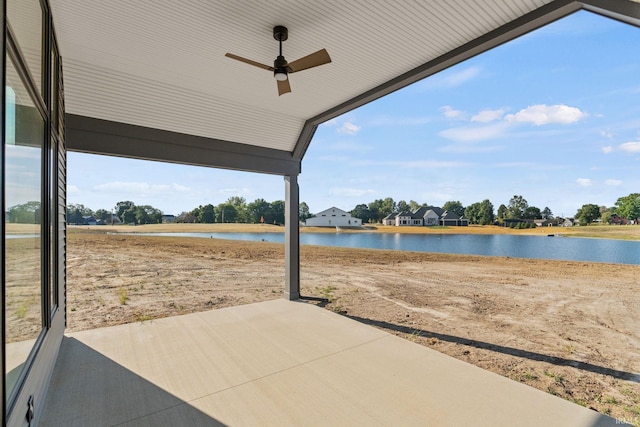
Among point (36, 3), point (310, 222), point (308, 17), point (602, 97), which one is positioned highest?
point (602, 97)

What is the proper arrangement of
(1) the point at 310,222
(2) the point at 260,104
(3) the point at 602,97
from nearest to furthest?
1. (2) the point at 260,104
2. (3) the point at 602,97
3. (1) the point at 310,222

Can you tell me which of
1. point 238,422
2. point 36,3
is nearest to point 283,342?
point 238,422

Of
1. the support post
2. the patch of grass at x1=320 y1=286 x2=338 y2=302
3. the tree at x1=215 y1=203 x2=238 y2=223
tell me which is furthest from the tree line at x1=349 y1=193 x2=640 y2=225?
the support post

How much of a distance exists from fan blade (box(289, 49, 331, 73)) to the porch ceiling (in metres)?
0.28

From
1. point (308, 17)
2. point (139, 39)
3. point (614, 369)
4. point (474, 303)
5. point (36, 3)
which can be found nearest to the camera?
point (36, 3)

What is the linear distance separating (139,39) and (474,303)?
6.46 meters

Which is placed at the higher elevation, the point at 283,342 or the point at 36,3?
the point at 36,3

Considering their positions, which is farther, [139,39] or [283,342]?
[283,342]

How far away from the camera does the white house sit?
80.4 ft

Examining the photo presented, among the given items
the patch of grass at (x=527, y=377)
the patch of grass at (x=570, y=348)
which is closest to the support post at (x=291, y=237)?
the patch of grass at (x=527, y=377)

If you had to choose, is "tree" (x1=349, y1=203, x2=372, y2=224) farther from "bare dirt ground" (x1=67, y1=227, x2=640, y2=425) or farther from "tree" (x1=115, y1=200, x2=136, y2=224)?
"tree" (x1=115, y1=200, x2=136, y2=224)

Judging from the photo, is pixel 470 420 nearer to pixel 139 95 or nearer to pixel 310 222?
pixel 139 95

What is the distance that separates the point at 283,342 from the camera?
124 inches

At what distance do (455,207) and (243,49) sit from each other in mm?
23067
